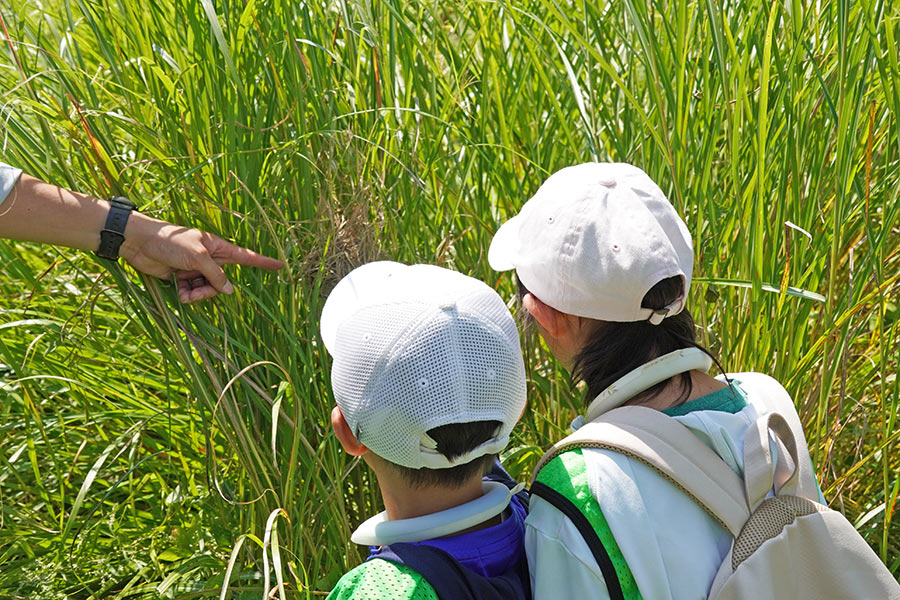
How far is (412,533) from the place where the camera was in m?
1.04

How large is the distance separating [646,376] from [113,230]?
0.80m

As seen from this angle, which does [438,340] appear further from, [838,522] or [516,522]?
[838,522]

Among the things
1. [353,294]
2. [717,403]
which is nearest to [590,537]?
[717,403]

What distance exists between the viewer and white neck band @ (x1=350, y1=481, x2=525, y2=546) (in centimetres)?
104

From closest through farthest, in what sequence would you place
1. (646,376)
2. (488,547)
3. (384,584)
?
(384,584)
(488,547)
(646,376)

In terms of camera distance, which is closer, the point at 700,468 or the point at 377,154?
the point at 700,468

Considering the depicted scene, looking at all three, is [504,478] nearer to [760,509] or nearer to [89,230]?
[760,509]

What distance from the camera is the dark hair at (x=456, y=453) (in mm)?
1040

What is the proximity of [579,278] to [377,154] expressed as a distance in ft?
2.13

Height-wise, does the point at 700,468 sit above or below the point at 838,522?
above

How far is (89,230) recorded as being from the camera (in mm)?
1368

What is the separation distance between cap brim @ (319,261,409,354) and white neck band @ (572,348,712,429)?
311 mm

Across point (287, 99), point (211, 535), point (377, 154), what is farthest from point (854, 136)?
point (211, 535)

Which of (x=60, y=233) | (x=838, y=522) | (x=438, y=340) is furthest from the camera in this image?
(x=60, y=233)
